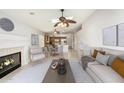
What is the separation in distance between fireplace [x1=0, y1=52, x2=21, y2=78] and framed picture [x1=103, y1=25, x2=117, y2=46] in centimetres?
331

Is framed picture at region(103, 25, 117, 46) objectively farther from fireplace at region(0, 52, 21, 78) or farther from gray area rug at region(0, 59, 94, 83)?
fireplace at region(0, 52, 21, 78)

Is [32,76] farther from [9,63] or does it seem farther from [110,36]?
[110,36]

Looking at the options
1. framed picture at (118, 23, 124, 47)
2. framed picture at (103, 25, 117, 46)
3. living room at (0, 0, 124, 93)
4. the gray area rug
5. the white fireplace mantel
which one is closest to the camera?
living room at (0, 0, 124, 93)

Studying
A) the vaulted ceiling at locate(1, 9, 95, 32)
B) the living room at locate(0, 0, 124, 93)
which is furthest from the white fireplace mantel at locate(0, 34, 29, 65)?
the vaulted ceiling at locate(1, 9, 95, 32)

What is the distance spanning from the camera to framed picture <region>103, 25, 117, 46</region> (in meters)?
2.82

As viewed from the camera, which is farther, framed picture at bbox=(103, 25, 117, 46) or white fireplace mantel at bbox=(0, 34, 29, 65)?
white fireplace mantel at bbox=(0, 34, 29, 65)

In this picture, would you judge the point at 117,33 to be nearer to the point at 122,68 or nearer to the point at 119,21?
the point at 119,21

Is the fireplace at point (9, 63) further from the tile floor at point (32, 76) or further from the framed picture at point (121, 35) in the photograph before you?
the framed picture at point (121, 35)
